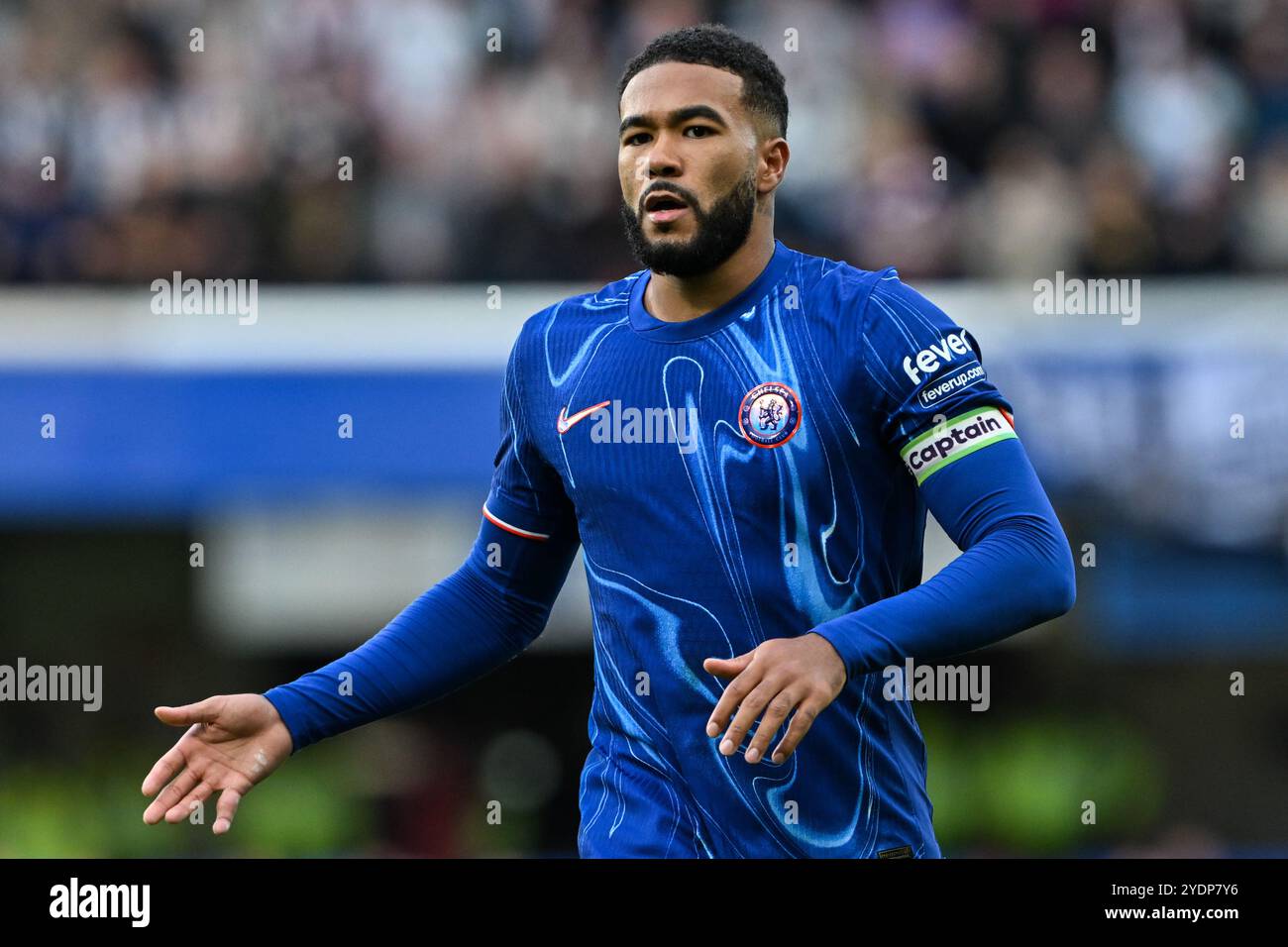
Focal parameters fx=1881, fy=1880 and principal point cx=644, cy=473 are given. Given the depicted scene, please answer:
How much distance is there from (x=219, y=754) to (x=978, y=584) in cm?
163

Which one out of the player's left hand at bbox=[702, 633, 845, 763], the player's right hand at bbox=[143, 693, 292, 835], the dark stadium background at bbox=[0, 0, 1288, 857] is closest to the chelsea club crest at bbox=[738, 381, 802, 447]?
the player's left hand at bbox=[702, 633, 845, 763]

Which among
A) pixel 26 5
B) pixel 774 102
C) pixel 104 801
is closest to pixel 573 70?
pixel 26 5

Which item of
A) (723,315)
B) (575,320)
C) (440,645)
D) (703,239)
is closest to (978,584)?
(723,315)

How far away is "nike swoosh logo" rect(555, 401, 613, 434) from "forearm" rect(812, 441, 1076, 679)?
2.60ft

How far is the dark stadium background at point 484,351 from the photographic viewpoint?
9.63 meters

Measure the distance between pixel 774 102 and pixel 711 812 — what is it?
1603 millimetres

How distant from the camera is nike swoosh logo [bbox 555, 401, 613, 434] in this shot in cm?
408

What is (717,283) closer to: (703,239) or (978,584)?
(703,239)

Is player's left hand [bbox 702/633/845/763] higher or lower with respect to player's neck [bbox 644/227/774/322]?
lower

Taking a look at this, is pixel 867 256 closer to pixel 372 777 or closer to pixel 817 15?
pixel 817 15

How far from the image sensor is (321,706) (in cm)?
412

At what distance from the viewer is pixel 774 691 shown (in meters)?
3.30

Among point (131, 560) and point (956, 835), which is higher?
point (131, 560)

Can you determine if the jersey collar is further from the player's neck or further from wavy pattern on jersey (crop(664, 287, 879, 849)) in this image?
wavy pattern on jersey (crop(664, 287, 879, 849))
